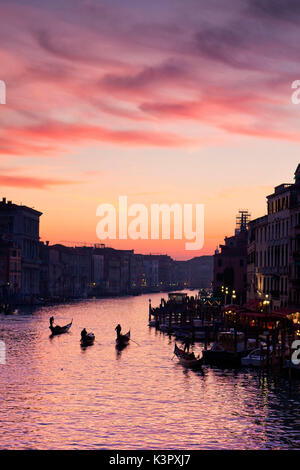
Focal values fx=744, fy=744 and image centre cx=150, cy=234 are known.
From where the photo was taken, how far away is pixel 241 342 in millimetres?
66812

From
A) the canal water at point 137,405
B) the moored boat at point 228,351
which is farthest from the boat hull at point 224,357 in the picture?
the canal water at point 137,405

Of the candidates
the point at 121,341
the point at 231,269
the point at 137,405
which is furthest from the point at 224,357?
the point at 231,269

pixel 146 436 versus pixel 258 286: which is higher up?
pixel 258 286

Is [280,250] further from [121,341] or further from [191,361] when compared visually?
[191,361]

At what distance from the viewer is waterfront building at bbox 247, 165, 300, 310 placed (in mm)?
78938

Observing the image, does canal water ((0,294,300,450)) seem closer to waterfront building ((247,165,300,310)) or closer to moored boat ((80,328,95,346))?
moored boat ((80,328,95,346))

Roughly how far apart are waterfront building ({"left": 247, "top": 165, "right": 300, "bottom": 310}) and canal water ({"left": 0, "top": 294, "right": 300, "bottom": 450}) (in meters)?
18.2

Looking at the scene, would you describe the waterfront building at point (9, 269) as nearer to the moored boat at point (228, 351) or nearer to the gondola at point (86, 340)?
the gondola at point (86, 340)

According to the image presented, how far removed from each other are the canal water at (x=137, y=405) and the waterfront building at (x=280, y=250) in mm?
18167

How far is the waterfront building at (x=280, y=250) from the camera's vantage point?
78938 mm
